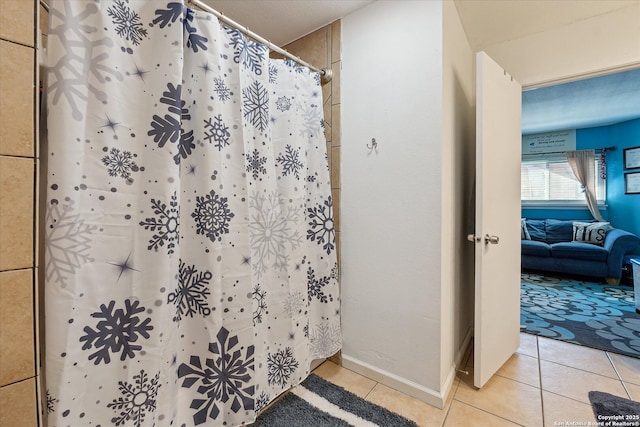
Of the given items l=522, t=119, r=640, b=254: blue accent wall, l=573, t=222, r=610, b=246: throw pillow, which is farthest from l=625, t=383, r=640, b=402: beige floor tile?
l=522, t=119, r=640, b=254: blue accent wall

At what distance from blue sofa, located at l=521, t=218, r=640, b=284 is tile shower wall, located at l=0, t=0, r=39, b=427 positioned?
4.84 metres

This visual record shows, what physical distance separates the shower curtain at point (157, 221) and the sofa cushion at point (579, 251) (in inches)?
163

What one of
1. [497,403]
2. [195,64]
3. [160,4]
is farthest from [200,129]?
[497,403]

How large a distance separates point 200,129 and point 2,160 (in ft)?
1.72

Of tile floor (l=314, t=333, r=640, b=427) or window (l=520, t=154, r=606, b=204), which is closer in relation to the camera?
tile floor (l=314, t=333, r=640, b=427)

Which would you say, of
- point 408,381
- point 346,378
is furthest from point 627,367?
point 346,378

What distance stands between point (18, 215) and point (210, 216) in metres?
0.48

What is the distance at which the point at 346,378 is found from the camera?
155 cm

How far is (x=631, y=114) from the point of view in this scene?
376 centimetres

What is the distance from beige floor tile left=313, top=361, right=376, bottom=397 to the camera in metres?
1.46

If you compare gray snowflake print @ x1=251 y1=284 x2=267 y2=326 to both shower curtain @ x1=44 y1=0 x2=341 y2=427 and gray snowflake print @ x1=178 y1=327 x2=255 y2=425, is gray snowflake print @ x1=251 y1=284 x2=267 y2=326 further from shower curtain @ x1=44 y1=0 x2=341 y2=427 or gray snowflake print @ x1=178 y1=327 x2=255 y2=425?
gray snowflake print @ x1=178 y1=327 x2=255 y2=425

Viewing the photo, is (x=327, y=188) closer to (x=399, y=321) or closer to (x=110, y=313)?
(x=399, y=321)

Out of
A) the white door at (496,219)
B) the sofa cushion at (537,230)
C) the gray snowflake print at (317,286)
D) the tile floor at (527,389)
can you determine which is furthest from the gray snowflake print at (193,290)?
the sofa cushion at (537,230)

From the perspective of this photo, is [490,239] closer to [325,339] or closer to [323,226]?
[323,226]
